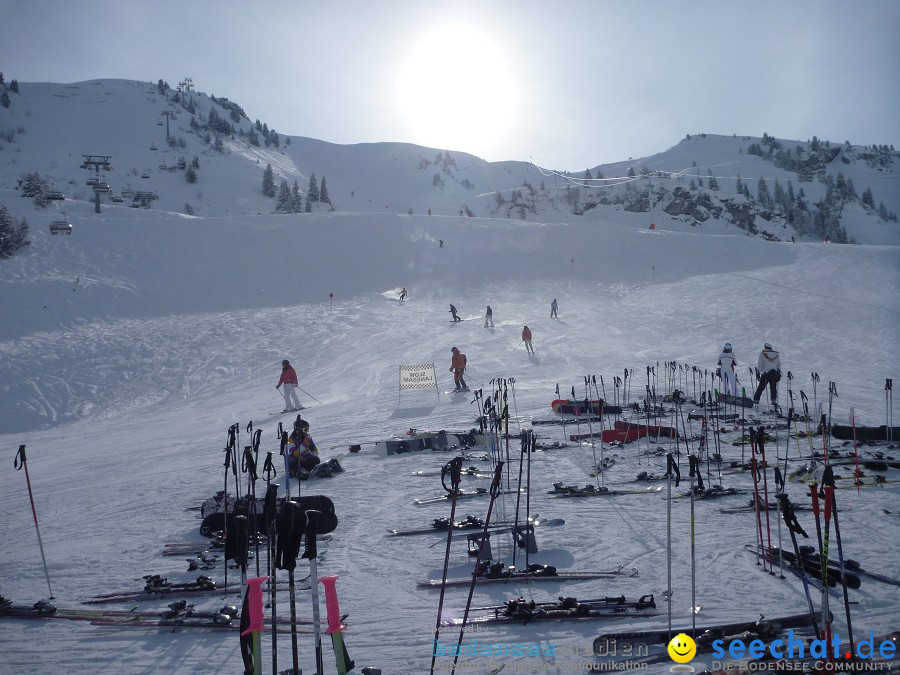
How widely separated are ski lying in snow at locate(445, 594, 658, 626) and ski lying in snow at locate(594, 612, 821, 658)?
38 centimetres

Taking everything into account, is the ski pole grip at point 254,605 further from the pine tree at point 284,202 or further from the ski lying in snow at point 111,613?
the pine tree at point 284,202

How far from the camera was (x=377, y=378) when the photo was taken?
2122 centimetres

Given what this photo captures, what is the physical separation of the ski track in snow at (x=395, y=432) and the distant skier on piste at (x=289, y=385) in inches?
29.5

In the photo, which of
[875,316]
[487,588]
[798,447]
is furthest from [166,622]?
[875,316]

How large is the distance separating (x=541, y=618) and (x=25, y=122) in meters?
142

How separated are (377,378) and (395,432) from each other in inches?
290

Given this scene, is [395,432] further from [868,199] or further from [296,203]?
[868,199]


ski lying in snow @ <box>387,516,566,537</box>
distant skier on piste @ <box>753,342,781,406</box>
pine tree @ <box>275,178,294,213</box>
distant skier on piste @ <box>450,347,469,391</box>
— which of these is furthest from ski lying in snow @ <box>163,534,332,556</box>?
pine tree @ <box>275,178,294,213</box>

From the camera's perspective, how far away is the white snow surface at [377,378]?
5.53 m

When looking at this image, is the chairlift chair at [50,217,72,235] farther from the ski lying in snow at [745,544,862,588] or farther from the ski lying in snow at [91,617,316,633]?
the ski lying in snow at [745,544,862,588]

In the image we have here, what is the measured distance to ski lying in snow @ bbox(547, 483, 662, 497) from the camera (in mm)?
8727

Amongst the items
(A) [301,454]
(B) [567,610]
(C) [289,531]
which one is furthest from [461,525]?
(C) [289,531]

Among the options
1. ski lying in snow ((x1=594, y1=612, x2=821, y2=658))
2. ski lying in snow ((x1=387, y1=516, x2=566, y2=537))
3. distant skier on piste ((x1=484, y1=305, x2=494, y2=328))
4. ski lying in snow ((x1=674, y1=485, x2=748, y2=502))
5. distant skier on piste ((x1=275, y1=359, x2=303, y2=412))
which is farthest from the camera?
distant skier on piste ((x1=484, y1=305, x2=494, y2=328))

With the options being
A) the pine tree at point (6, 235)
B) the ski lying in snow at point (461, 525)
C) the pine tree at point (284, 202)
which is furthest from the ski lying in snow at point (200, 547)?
the pine tree at point (284, 202)
